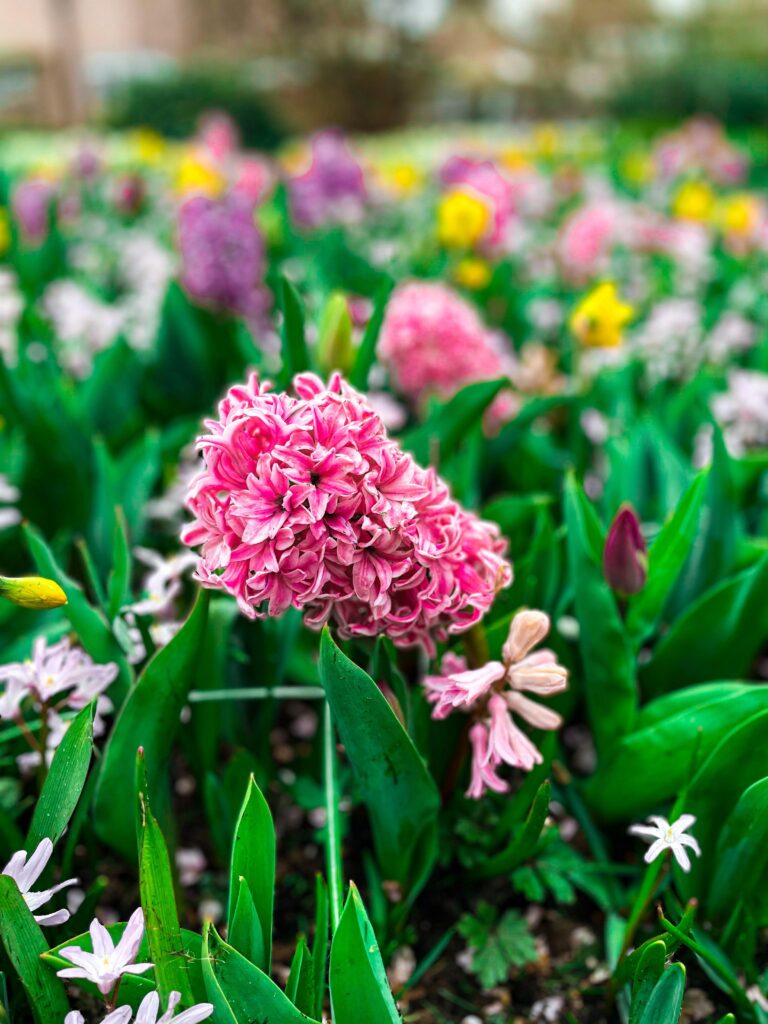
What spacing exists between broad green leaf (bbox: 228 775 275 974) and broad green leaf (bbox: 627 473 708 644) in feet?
1.84

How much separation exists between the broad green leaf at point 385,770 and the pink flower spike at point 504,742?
0.08 metres

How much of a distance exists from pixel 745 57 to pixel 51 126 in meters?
12.5

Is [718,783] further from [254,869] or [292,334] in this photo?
[292,334]

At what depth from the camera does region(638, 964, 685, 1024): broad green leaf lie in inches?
30.7

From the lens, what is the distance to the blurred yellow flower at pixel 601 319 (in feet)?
6.16

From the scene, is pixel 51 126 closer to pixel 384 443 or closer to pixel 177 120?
pixel 177 120

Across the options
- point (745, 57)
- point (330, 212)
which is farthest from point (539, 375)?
point (745, 57)

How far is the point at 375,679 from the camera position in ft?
3.14

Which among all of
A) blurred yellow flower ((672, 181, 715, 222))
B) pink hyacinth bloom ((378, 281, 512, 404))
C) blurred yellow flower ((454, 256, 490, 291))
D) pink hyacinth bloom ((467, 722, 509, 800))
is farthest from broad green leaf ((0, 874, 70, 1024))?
blurred yellow flower ((672, 181, 715, 222))

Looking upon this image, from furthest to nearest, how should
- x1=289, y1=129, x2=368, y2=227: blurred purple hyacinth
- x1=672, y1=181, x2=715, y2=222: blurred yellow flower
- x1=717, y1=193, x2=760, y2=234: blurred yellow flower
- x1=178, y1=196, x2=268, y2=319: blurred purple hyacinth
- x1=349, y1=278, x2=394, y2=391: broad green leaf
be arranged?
x1=672, y1=181, x2=715, y2=222: blurred yellow flower < x1=289, y1=129, x2=368, y2=227: blurred purple hyacinth < x1=717, y1=193, x2=760, y2=234: blurred yellow flower < x1=178, y1=196, x2=268, y2=319: blurred purple hyacinth < x1=349, y1=278, x2=394, y2=391: broad green leaf

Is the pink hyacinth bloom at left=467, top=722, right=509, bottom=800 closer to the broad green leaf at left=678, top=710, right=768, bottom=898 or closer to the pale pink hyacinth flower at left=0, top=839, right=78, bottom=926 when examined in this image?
the broad green leaf at left=678, top=710, right=768, bottom=898

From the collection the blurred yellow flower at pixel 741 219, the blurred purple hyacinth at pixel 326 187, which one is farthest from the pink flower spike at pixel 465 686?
the blurred purple hyacinth at pixel 326 187

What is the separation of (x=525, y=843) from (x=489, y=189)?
8.87 feet

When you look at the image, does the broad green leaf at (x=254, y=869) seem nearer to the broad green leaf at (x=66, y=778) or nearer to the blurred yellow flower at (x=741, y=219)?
the broad green leaf at (x=66, y=778)
